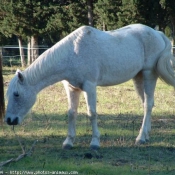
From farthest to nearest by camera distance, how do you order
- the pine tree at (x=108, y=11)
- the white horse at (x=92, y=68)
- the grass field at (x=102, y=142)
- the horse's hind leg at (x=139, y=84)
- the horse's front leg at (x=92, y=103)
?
the pine tree at (x=108, y=11)
the horse's hind leg at (x=139, y=84)
the horse's front leg at (x=92, y=103)
the white horse at (x=92, y=68)
the grass field at (x=102, y=142)

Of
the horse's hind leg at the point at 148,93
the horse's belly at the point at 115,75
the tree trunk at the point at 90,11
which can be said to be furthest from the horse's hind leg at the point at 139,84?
the tree trunk at the point at 90,11

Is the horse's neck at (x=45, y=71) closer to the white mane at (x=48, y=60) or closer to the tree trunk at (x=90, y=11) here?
the white mane at (x=48, y=60)

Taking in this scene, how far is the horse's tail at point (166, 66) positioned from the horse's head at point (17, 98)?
7.58 feet

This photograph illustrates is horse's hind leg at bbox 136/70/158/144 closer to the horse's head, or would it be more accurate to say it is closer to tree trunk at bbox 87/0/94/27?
the horse's head

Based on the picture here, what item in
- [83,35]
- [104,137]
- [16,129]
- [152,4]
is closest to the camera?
[83,35]

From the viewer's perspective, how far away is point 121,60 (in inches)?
298

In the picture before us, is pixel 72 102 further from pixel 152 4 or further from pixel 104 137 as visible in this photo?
pixel 152 4

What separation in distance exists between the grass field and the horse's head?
463 mm

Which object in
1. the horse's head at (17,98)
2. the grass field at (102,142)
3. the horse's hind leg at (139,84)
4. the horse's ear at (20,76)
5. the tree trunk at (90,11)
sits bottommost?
the tree trunk at (90,11)

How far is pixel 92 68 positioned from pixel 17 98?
119 centimetres

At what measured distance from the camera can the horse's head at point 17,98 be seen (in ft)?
22.5

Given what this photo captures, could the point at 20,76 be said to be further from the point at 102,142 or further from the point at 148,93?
the point at 148,93

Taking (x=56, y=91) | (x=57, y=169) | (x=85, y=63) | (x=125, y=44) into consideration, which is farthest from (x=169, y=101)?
(x=57, y=169)

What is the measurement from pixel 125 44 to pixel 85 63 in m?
0.93
